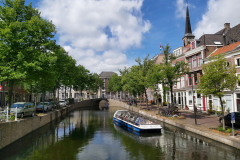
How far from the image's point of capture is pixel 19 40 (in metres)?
16.6

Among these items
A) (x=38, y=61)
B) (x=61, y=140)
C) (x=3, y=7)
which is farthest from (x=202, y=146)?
(x=3, y=7)

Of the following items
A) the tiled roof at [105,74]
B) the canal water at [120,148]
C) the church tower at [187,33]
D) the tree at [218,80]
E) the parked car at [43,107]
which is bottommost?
the canal water at [120,148]

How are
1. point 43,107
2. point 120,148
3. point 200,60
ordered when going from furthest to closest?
point 200,60 → point 43,107 → point 120,148

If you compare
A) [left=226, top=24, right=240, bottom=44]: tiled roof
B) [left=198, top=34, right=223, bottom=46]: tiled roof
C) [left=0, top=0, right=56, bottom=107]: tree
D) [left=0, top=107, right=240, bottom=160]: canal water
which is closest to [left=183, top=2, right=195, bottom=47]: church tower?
[left=226, top=24, right=240, bottom=44]: tiled roof

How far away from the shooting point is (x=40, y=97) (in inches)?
2520

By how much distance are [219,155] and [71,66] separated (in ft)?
108

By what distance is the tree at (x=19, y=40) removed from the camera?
54.4 ft

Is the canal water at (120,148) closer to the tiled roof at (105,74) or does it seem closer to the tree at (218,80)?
the tree at (218,80)

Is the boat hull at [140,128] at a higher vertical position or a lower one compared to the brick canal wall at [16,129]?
lower

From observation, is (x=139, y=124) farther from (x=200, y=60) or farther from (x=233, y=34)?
(x=233, y=34)

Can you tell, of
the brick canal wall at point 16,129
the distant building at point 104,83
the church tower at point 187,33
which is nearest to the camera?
the brick canal wall at point 16,129

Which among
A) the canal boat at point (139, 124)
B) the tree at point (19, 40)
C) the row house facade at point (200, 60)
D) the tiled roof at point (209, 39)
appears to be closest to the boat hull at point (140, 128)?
the canal boat at point (139, 124)

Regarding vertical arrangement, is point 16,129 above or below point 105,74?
below

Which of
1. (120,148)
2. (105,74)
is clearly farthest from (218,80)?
(105,74)
